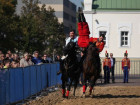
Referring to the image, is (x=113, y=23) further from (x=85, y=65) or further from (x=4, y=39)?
(x=85, y=65)

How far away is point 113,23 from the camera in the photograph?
49375 mm

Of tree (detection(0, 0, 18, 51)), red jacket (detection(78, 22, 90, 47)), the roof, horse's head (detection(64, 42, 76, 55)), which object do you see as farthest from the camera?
the roof

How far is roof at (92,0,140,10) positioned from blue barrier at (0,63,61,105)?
27.5 meters

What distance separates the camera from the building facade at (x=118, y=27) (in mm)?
49188

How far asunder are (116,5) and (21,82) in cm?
3452

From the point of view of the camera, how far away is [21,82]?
17047mm

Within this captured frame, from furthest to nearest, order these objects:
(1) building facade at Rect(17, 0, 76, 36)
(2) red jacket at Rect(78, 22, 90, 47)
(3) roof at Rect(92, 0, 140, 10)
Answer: (1) building facade at Rect(17, 0, 76, 36)
(3) roof at Rect(92, 0, 140, 10)
(2) red jacket at Rect(78, 22, 90, 47)

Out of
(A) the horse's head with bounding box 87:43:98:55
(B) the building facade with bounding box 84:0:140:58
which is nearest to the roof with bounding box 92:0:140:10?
(B) the building facade with bounding box 84:0:140:58

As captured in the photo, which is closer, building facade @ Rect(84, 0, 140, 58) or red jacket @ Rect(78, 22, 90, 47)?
red jacket @ Rect(78, 22, 90, 47)

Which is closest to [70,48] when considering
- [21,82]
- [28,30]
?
[21,82]

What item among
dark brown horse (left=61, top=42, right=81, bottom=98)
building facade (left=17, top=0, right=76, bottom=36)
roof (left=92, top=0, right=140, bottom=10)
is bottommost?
dark brown horse (left=61, top=42, right=81, bottom=98)

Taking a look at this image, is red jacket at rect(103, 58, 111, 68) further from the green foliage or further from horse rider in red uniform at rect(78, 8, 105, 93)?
the green foliage

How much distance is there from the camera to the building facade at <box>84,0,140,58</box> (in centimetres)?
4919

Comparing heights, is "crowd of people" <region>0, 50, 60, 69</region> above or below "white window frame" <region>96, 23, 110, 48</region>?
below
